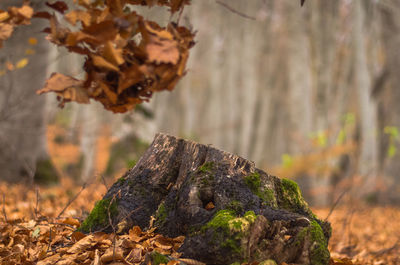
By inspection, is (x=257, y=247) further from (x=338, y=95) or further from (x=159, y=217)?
(x=338, y=95)

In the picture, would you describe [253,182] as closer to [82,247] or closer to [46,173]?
[82,247]

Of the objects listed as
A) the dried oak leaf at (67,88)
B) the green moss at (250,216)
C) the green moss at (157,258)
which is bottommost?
the green moss at (157,258)

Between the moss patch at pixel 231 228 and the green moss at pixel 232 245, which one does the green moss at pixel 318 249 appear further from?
the green moss at pixel 232 245

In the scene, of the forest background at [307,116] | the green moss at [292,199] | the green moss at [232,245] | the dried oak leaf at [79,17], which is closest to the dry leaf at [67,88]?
the dried oak leaf at [79,17]

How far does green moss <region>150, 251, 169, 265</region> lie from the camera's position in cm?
191

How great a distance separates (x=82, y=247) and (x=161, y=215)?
543 millimetres

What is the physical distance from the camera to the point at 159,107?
10203 mm

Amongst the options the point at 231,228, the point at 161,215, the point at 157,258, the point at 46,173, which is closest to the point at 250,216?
the point at 231,228

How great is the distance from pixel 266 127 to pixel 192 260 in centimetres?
2076

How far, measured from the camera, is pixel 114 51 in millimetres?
1493

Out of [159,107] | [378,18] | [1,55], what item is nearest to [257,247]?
[1,55]

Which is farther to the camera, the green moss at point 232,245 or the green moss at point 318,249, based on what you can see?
the green moss at point 318,249

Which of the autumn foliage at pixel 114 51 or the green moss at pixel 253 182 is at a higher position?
the autumn foliage at pixel 114 51

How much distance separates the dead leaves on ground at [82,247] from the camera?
2.08 metres
